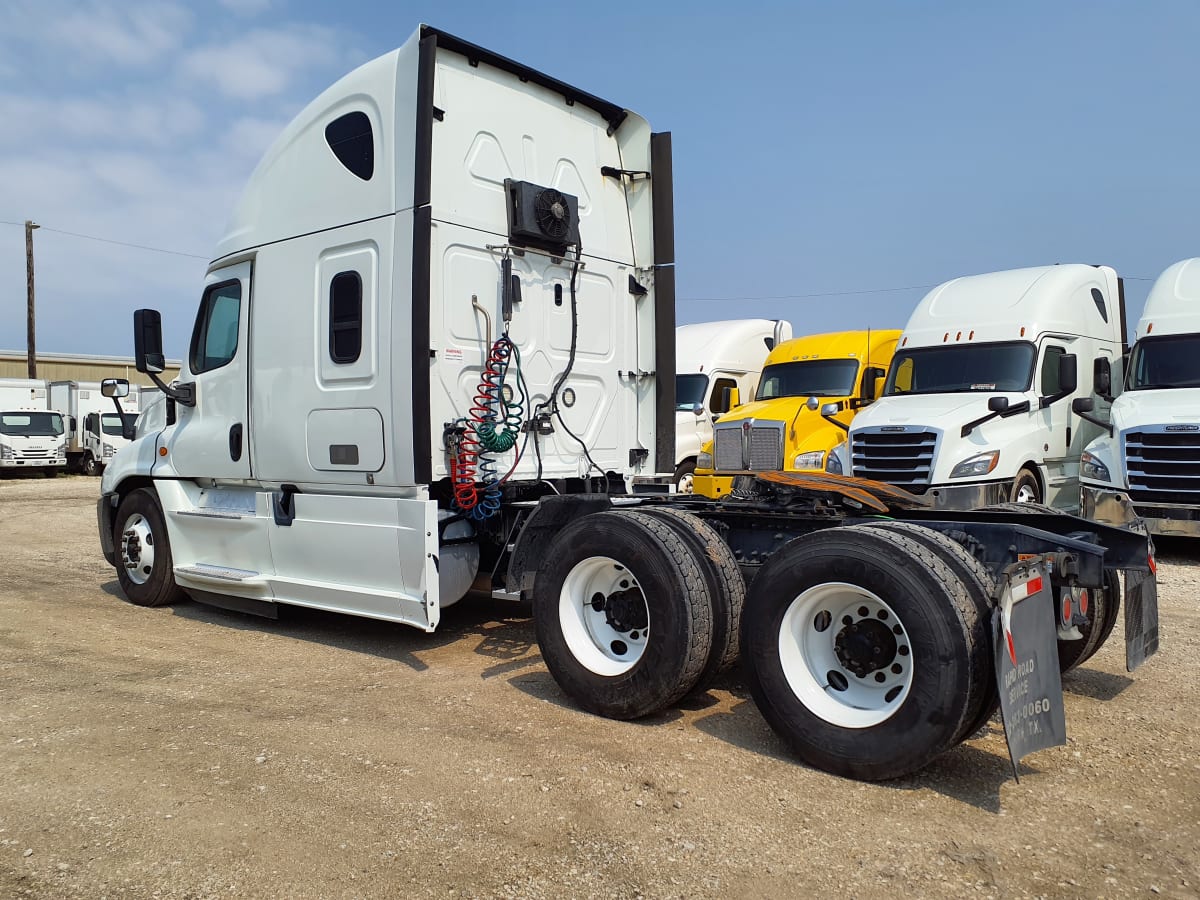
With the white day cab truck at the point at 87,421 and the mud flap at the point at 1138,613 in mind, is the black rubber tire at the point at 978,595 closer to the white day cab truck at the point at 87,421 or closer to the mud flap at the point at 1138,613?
the mud flap at the point at 1138,613

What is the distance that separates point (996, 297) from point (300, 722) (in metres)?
9.90

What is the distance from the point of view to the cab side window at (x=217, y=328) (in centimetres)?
720

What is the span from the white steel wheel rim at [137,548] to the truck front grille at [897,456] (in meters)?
7.47

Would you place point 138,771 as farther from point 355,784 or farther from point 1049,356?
point 1049,356

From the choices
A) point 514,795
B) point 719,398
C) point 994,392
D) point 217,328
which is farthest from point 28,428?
point 514,795

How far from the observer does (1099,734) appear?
15.1 ft

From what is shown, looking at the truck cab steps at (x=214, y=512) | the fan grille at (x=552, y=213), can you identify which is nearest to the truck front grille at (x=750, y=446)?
the fan grille at (x=552, y=213)

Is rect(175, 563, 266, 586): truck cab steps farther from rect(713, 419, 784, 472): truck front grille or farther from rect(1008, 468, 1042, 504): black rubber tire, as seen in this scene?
rect(1008, 468, 1042, 504): black rubber tire

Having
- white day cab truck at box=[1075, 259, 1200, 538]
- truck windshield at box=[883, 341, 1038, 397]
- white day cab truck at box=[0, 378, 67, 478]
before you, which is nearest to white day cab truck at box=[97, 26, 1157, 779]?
truck windshield at box=[883, 341, 1038, 397]

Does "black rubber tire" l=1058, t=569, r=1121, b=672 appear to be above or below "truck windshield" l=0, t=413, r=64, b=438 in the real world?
below

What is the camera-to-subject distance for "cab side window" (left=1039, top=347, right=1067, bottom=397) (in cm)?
1114

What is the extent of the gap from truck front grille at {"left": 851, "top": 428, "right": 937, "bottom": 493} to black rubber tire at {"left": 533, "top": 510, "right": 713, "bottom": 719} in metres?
6.23

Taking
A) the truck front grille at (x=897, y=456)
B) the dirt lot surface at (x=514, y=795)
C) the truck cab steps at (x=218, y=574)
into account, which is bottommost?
the dirt lot surface at (x=514, y=795)

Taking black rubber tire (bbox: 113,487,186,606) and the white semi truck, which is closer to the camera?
black rubber tire (bbox: 113,487,186,606)
